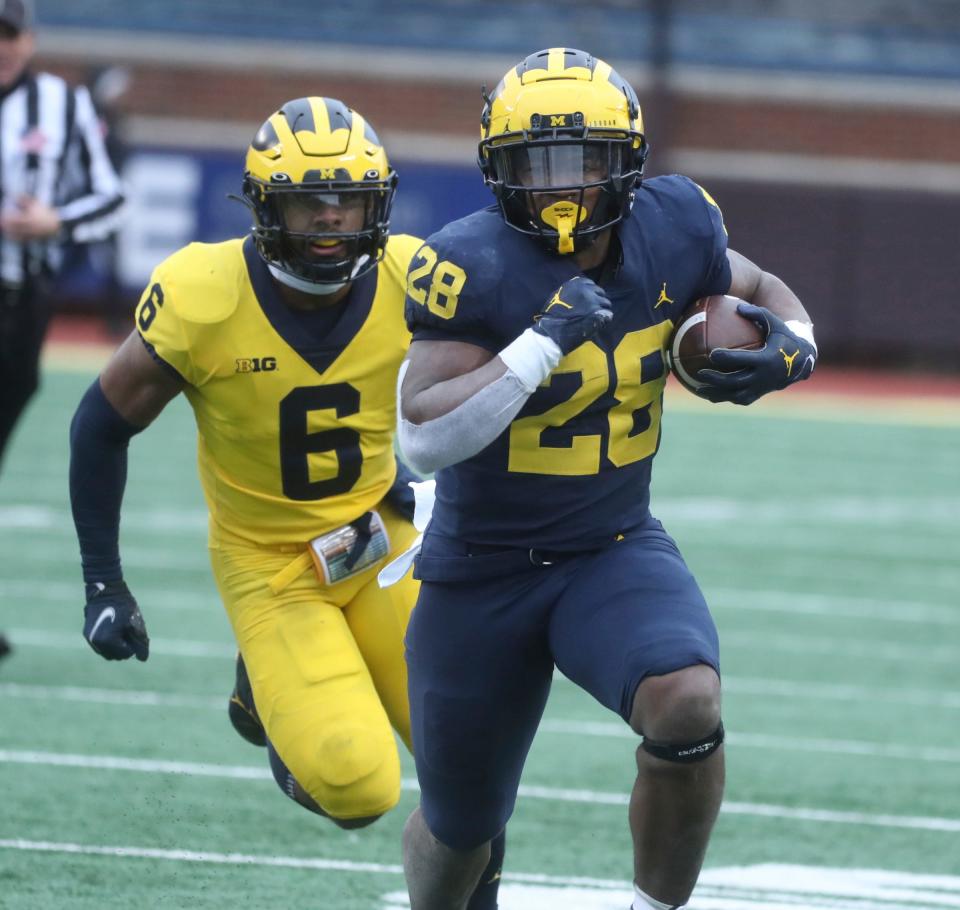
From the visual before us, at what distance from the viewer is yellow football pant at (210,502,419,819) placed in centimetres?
378

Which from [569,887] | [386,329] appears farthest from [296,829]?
[386,329]

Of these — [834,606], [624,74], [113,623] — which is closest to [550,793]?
[113,623]

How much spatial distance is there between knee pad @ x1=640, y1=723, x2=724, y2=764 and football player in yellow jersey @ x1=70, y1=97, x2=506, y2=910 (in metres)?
0.83

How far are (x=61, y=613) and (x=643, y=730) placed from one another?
4.46 metres

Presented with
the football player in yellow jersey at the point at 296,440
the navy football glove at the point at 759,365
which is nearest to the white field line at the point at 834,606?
the football player in yellow jersey at the point at 296,440

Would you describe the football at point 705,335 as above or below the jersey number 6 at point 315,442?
above

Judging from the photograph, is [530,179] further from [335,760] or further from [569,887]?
[569,887]

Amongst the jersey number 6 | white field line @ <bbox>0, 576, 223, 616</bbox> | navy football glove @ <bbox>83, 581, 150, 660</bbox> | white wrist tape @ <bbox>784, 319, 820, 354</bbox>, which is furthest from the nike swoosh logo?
white field line @ <bbox>0, 576, 223, 616</bbox>

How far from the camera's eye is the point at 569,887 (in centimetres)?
423

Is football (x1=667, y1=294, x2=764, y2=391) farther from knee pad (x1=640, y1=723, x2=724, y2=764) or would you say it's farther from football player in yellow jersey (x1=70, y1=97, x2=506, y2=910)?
football player in yellow jersey (x1=70, y1=97, x2=506, y2=910)

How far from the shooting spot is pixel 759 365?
3291 mm

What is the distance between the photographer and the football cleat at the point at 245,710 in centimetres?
409

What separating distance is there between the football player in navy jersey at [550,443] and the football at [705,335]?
0.02 meters

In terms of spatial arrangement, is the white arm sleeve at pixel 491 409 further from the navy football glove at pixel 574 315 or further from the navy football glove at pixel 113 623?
the navy football glove at pixel 113 623
